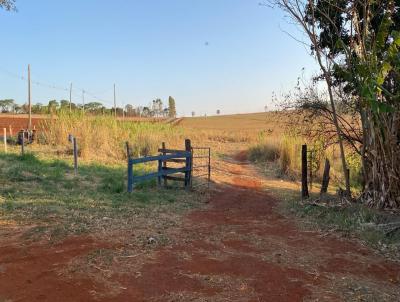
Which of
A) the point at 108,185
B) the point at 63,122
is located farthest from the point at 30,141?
the point at 108,185

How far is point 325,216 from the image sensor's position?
854 cm

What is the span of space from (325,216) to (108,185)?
542cm

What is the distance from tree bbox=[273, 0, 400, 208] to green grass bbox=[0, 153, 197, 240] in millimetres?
4182

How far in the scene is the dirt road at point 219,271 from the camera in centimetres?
435

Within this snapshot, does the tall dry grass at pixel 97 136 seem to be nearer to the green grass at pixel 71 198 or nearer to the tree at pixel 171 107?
the green grass at pixel 71 198

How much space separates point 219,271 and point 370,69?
4.66 m

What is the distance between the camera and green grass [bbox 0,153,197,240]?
7.02 metres

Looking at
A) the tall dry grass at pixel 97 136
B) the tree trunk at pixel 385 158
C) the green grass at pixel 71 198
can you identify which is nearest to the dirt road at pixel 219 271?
the green grass at pixel 71 198

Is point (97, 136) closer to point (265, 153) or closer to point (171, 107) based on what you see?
point (265, 153)

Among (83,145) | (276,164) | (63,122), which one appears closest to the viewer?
A: (83,145)

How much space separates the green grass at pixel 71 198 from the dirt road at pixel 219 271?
104 centimetres

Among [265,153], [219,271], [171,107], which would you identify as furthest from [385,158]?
[171,107]

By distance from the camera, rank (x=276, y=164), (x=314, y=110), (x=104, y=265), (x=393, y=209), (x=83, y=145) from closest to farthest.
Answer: (x=104, y=265) < (x=393, y=209) < (x=314, y=110) < (x=83, y=145) < (x=276, y=164)

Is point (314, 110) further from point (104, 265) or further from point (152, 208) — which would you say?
point (104, 265)
